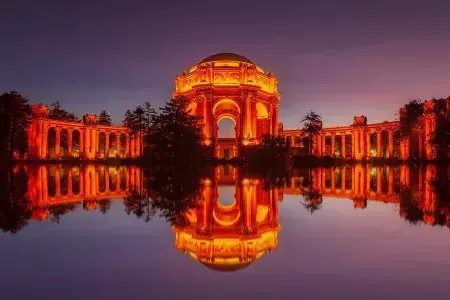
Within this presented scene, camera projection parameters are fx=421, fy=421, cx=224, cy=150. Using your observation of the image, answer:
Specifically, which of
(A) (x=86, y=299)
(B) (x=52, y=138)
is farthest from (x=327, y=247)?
(B) (x=52, y=138)

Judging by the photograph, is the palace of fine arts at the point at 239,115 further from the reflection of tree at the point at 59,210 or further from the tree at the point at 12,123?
the reflection of tree at the point at 59,210

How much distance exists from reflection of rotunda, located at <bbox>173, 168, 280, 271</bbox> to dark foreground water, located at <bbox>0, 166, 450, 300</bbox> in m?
0.02

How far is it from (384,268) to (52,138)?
76180mm

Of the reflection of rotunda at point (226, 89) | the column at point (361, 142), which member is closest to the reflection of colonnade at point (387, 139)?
the column at point (361, 142)

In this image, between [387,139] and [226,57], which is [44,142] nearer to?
A: [226,57]

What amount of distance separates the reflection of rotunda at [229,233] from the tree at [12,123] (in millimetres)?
42515

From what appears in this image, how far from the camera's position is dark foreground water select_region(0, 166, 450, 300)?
11.4 feet

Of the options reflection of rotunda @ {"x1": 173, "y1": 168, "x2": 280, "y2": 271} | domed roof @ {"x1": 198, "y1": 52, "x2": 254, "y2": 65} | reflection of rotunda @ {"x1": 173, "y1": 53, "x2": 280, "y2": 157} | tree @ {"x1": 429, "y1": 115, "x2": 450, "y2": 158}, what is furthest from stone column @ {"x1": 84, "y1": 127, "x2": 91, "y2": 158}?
reflection of rotunda @ {"x1": 173, "y1": 168, "x2": 280, "y2": 271}

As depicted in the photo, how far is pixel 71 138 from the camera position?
230 ft

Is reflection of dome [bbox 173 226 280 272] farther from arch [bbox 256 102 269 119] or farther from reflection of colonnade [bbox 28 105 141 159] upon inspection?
reflection of colonnade [bbox 28 105 141 159]

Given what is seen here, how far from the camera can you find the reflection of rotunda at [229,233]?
4.59 m

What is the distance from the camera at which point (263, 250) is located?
15.6 ft

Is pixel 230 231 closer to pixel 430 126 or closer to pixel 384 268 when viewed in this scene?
pixel 384 268

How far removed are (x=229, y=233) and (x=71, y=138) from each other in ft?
227
